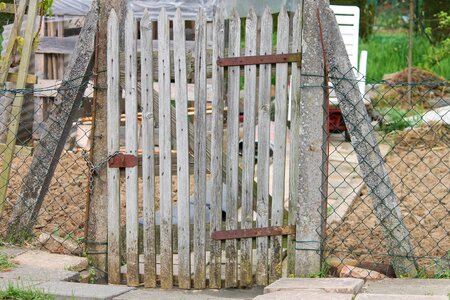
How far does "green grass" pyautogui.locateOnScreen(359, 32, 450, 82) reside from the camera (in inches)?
631

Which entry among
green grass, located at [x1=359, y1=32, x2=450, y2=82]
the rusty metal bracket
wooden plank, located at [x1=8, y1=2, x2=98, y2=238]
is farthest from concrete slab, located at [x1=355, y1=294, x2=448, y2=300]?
green grass, located at [x1=359, y1=32, x2=450, y2=82]

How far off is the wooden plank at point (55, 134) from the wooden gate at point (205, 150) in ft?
0.68

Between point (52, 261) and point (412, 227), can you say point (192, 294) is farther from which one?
point (412, 227)

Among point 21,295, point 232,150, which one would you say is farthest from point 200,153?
point 21,295

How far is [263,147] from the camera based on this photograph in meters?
5.84

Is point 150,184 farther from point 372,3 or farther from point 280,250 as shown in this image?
point 372,3

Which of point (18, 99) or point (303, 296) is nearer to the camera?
point (303, 296)

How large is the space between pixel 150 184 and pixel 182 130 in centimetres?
43

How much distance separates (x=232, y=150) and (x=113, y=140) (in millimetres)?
834

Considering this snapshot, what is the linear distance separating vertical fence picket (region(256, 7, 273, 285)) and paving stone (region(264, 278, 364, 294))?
0.32 m

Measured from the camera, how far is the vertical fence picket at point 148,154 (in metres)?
5.90

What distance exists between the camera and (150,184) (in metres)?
6.02

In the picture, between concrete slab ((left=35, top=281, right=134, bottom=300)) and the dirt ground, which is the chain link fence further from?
concrete slab ((left=35, top=281, right=134, bottom=300))

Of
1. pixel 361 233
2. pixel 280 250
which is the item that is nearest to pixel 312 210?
pixel 280 250
